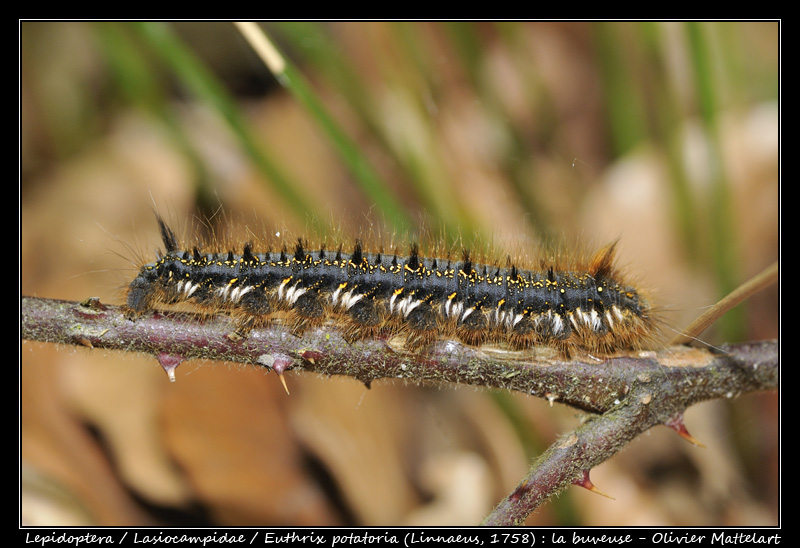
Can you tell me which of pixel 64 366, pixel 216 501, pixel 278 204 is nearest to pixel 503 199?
pixel 278 204

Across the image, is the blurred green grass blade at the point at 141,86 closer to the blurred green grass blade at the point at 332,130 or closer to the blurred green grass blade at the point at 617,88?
the blurred green grass blade at the point at 332,130

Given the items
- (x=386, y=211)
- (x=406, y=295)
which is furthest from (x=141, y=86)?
(x=406, y=295)

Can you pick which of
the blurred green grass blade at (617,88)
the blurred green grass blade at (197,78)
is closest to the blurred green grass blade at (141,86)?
the blurred green grass blade at (197,78)

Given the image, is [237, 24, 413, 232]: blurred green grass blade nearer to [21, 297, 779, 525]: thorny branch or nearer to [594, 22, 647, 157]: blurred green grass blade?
[21, 297, 779, 525]: thorny branch

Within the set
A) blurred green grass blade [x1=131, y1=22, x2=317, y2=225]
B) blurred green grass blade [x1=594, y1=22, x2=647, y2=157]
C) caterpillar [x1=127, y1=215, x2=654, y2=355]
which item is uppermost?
blurred green grass blade [x1=594, y1=22, x2=647, y2=157]

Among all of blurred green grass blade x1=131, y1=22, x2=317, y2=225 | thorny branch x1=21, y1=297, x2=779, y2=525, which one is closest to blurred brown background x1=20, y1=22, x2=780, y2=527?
blurred green grass blade x1=131, y1=22, x2=317, y2=225

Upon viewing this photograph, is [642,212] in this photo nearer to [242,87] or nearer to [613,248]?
[613,248]

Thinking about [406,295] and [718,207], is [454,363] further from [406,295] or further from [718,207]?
[718,207]
